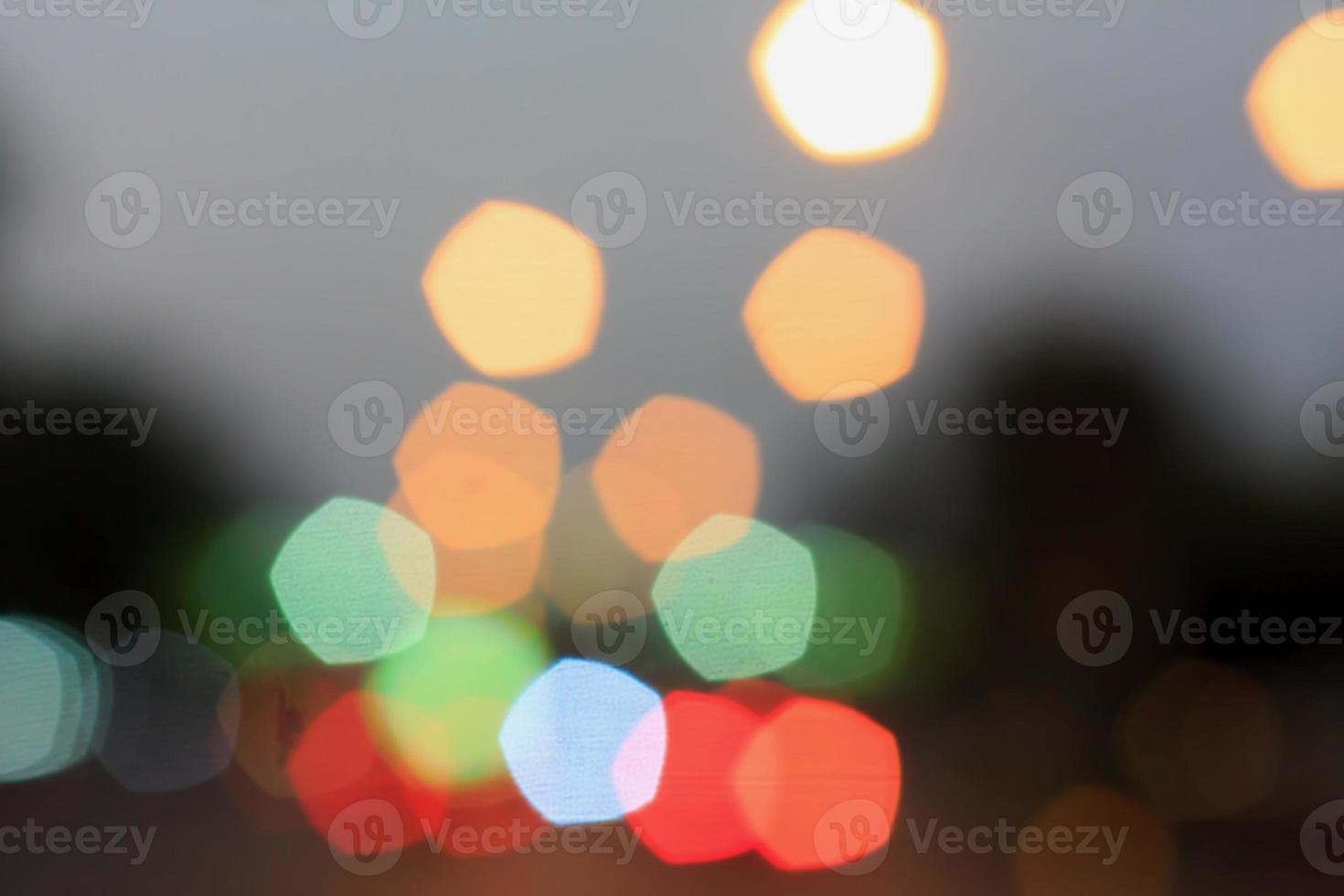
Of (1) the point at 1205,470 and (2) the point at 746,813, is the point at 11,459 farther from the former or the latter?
(1) the point at 1205,470

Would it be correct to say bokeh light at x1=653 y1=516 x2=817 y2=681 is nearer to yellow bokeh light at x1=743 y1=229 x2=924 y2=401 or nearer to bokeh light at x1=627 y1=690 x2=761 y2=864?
bokeh light at x1=627 y1=690 x2=761 y2=864

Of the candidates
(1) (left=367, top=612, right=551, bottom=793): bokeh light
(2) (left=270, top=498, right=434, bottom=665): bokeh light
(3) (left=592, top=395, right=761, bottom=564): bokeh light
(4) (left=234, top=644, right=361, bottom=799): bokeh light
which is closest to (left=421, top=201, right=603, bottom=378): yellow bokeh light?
(3) (left=592, top=395, right=761, bottom=564): bokeh light

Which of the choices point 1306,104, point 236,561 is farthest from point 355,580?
point 1306,104

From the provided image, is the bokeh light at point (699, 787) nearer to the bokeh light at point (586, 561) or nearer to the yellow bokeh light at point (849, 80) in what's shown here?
the bokeh light at point (586, 561)

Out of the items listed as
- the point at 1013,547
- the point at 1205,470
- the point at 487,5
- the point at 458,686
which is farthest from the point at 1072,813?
the point at 487,5

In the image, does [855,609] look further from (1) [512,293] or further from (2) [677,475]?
(1) [512,293]
